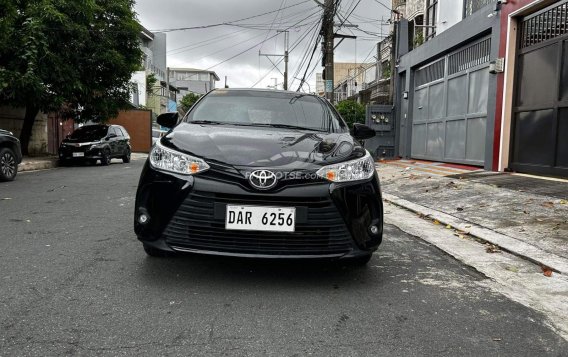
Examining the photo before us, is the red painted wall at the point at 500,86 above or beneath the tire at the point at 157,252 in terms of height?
above

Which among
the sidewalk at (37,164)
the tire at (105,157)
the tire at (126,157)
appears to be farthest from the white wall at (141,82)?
the sidewalk at (37,164)

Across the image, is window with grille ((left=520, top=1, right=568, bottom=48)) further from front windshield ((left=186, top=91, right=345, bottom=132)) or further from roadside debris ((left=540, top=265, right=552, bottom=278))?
front windshield ((left=186, top=91, right=345, bottom=132))

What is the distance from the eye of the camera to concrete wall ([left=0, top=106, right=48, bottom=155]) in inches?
686

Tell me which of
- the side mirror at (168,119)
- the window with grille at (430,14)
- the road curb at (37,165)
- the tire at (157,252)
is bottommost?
the road curb at (37,165)

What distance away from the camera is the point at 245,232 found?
3.08 m

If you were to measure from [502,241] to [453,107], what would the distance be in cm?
842

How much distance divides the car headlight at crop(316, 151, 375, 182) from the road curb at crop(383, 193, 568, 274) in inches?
72.4

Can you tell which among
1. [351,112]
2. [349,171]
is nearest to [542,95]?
[349,171]

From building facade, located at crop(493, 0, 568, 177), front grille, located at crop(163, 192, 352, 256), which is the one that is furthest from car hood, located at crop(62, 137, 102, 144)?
front grille, located at crop(163, 192, 352, 256)

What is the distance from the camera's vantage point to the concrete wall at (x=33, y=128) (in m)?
17.4

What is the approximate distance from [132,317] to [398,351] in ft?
4.77

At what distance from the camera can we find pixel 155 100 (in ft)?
164

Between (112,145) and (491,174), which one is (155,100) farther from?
(491,174)

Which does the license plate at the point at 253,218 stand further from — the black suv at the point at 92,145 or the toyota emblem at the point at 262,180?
the black suv at the point at 92,145
